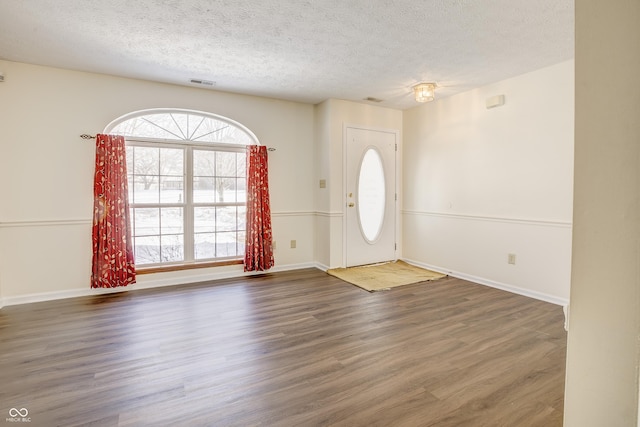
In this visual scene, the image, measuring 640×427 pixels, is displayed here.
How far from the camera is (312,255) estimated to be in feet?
16.7

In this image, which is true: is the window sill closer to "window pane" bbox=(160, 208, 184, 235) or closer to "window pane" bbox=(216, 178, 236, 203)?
"window pane" bbox=(160, 208, 184, 235)

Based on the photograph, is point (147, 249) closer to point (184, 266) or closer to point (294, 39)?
point (184, 266)

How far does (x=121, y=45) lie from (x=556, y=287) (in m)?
4.94

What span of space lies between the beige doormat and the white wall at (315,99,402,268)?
31cm

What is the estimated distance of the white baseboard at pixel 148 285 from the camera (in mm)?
3364

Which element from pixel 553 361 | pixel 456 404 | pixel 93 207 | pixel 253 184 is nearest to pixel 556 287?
pixel 553 361

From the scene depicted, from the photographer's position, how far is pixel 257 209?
14.4 feet

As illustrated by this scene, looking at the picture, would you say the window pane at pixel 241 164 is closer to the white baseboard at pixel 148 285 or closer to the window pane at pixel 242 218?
the window pane at pixel 242 218

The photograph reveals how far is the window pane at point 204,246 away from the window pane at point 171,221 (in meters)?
0.25

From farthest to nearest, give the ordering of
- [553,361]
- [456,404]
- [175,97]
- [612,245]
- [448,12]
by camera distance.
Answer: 1. [175,97]
2. [448,12]
3. [553,361]
4. [456,404]
5. [612,245]

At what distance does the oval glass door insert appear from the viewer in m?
5.02

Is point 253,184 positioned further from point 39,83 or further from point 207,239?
point 39,83

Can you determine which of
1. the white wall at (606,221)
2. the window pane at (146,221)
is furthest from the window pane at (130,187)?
the white wall at (606,221)

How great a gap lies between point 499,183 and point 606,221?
358 cm
